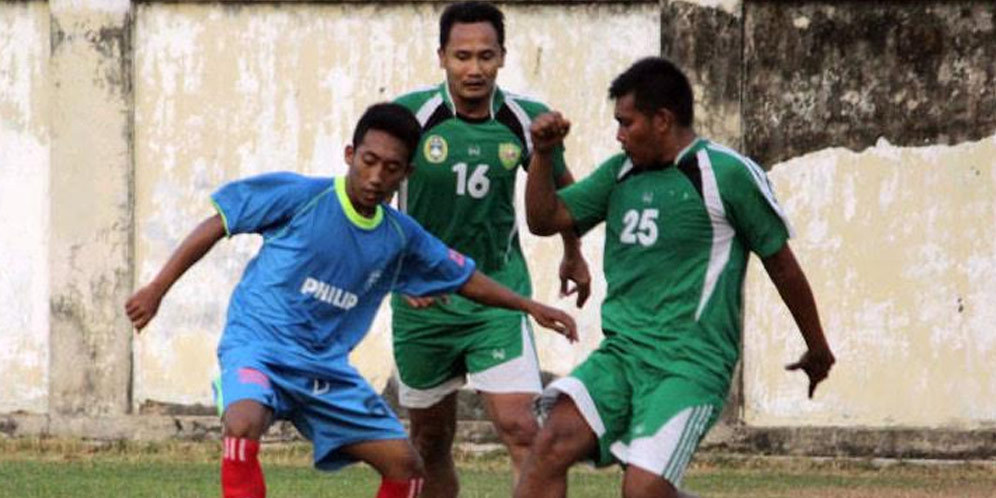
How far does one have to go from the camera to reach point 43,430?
16.0m

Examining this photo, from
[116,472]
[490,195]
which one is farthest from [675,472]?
[116,472]

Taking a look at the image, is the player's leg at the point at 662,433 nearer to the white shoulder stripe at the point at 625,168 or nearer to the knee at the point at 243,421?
the white shoulder stripe at the point at 625,168

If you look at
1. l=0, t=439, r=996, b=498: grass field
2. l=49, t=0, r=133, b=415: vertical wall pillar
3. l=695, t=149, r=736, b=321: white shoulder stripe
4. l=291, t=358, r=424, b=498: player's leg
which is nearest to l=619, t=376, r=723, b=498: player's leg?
l=695, t=149, r=736, b=321: white shoulder stripe

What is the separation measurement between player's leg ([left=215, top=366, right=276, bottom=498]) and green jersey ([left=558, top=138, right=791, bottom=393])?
1.23 m

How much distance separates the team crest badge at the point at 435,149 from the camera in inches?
416

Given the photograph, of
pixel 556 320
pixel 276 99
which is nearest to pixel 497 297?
pixel 556 320

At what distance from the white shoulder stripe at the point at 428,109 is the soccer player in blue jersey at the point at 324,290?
3.30 ft

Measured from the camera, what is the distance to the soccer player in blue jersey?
9.32 meters

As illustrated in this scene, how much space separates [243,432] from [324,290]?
653 millimetres

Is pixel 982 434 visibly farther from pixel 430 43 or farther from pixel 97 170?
pixel 97 170

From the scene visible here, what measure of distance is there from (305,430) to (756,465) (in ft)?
20.7

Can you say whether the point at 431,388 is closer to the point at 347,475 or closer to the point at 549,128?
the point at 549,128

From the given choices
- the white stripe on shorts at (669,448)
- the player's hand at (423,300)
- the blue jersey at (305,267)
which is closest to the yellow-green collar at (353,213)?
the blue jersey at (305,267)

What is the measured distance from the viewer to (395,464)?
940cm
